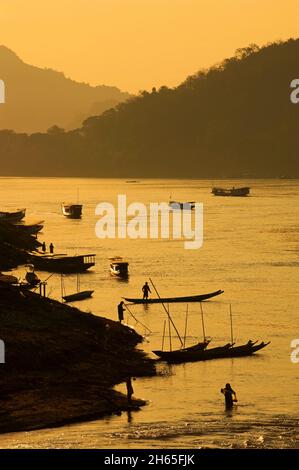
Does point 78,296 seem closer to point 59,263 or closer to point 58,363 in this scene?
point 59,263

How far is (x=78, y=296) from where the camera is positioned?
6341 centimetres

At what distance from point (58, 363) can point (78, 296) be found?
2235 centimetres

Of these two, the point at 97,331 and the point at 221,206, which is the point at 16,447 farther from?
the point at 221,206

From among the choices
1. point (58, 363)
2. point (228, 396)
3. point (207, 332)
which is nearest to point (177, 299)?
point (207, 332)

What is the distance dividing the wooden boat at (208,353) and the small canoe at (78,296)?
637 inches

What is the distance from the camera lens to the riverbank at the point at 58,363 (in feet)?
120

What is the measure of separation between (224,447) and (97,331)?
1377 cm

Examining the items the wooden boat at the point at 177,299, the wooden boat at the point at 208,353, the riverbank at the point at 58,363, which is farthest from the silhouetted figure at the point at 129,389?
the wooden boat at the point at 177,299

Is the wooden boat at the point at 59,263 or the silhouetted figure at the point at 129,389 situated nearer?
the silhouetted figure at the point at 129,389

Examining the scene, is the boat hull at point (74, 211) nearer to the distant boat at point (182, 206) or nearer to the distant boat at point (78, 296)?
the distant boat at point (182, 206)

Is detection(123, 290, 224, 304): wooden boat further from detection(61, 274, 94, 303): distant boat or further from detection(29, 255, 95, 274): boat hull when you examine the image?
detection(29, 255, 95, 274): boat hull

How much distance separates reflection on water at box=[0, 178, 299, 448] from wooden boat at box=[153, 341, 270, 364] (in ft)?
1.44

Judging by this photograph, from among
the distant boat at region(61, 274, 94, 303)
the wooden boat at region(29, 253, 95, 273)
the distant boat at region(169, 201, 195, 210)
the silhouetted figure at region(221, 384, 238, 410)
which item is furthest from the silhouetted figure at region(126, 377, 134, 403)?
the distant boat at region(169, 201, 195, 210)
